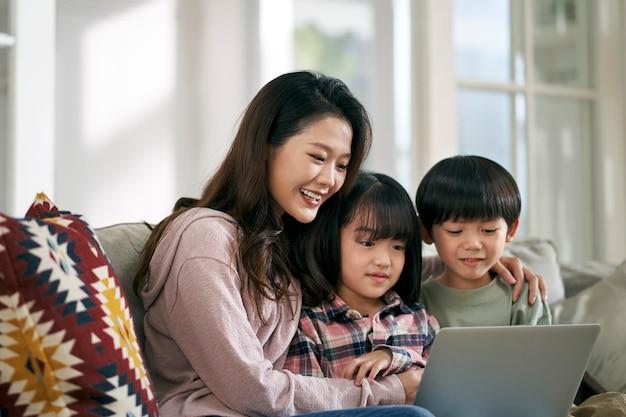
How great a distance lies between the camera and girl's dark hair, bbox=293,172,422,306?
67.3 inches

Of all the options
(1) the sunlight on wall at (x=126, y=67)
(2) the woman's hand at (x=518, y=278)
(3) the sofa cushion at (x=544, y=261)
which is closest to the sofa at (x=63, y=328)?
(2) the woman's hand at (x=518, y=278)

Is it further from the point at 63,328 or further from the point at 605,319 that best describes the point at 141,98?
the point at 63,328

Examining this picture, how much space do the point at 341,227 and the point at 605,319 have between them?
29.9 inches

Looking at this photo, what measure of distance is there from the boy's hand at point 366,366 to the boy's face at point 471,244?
353 mm

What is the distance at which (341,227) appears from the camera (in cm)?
175

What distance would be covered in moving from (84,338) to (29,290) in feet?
0.33

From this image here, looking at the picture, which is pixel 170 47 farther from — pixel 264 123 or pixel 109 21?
pixel 264 123

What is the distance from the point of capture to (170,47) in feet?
12.2

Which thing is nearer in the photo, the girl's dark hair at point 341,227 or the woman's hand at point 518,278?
the girl's dark hair at point 341,227

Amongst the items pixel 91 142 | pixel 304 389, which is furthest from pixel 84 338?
pixel 91 142

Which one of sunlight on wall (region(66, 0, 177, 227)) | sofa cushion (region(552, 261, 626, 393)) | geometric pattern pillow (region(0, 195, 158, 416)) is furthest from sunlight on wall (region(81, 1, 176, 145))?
geometric pattern pillow (region(0, 195, 158, 416))

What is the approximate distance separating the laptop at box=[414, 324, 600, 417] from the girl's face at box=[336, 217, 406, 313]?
33 cm

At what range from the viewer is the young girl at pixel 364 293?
1.64 metres

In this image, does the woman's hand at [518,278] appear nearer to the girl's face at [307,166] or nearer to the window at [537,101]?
the girl's face at [307,166]
